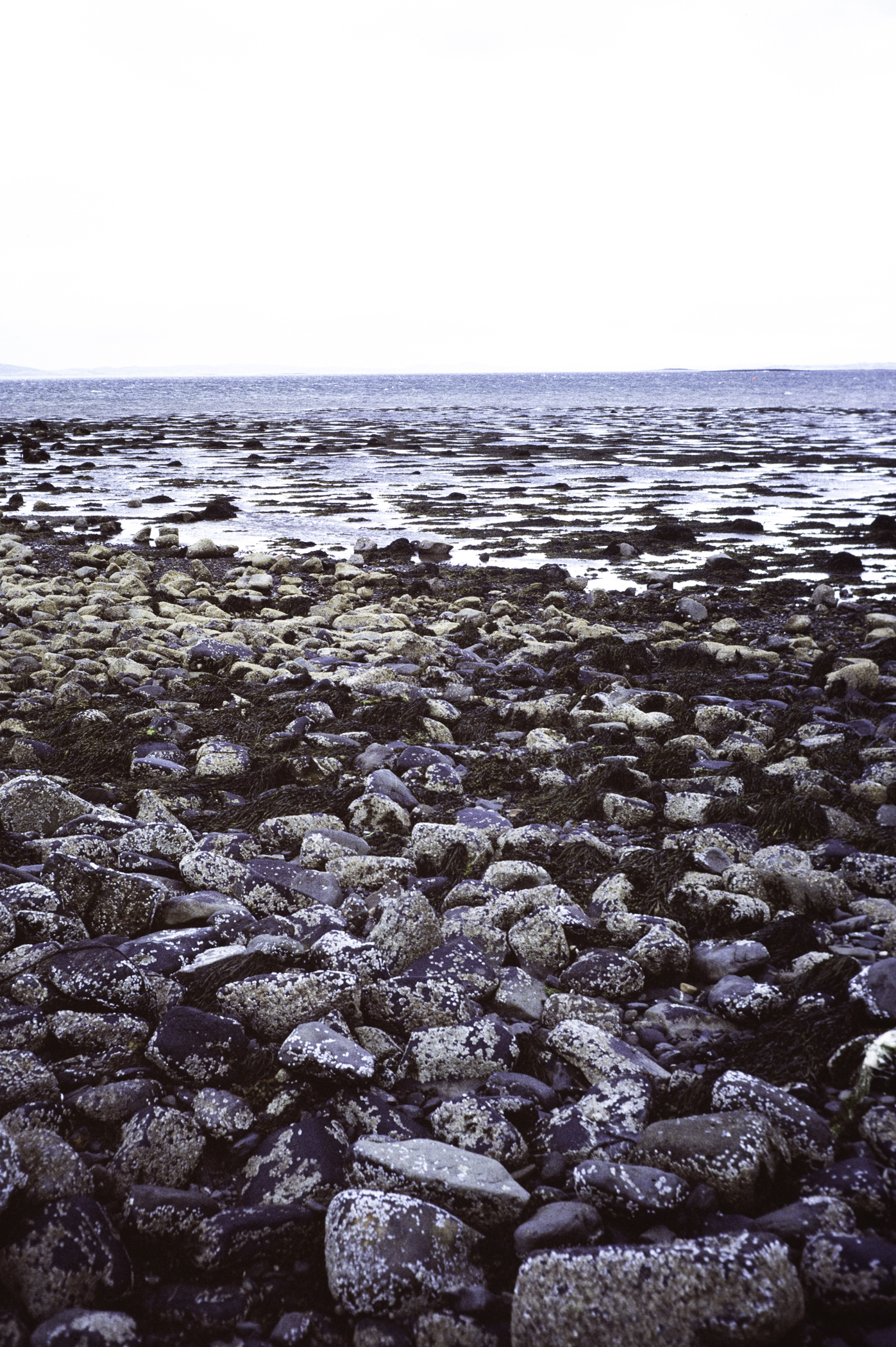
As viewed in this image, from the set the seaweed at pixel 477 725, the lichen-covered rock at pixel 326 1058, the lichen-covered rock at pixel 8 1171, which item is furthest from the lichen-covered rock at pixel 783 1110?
the seaweed at pixel 477 725

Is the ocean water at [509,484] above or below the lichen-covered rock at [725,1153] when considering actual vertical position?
above

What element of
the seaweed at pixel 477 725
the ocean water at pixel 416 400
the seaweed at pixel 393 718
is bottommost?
the seaweed at pixel 477 725

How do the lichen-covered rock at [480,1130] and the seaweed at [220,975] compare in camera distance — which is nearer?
the lichen-covered rock at [480,1130]

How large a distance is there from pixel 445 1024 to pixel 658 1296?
1102 millimetres

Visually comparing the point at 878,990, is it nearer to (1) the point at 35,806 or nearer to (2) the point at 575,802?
(2) the point at 575,802

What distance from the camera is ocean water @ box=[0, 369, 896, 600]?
13.4 m

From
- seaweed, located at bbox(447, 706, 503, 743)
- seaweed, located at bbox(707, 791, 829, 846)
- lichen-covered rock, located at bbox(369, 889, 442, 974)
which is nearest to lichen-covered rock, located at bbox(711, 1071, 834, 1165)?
lichen-covered rock, located at bbox(369, 889, 442, 974)

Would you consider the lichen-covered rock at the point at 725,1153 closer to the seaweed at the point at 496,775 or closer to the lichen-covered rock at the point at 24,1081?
the lichen-covered rock at the point at 24,1081

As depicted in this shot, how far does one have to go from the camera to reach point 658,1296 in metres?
1.60

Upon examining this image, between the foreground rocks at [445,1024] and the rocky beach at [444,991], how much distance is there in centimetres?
1

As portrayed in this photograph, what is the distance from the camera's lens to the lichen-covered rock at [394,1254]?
1.73 meters

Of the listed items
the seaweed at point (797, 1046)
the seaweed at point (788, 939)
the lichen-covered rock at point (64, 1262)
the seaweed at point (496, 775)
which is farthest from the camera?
the seaweed at point (496, 775)

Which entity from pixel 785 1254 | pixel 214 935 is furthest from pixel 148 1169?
pixel 785 1254

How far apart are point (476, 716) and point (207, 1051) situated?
3.51 m
